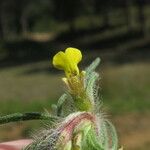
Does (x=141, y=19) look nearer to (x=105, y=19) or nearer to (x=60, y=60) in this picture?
(x=105, y=19)

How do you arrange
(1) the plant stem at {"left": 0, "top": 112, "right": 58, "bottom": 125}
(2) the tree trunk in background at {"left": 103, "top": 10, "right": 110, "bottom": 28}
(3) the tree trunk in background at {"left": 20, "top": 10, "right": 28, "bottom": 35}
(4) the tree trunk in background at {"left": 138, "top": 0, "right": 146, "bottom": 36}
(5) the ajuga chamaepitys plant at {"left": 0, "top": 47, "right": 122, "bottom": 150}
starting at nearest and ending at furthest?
1. (5) the ajuga chamaepitys plant at {"left": 0, "top": 47, "right": 122, "bottom": 150}
2. (1) the plant stem at {"left": 0, "top": 112, "right": 58, "bottom": 125}
3. (4) the tree trunk in background at {"left": 138, "top": 0, "right": 146, "bottom": 36}
4. (2) the tree trunk in background at {"left": 103, "top": 10, "right": 110, "bottom": 28}
5. (3) the tree trunk in background at {"left": 20, "top": 10, "right": 28, "bottom": 35}

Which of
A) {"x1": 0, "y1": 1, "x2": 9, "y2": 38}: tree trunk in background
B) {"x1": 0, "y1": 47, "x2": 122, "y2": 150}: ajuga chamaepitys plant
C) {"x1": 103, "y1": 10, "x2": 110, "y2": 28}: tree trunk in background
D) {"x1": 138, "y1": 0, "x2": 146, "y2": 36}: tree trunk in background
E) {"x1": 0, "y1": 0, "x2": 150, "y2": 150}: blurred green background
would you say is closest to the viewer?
{"x1": 0, "y1": 47, "x2": 122, "y2": 150}: ajuga chamaepitys plant

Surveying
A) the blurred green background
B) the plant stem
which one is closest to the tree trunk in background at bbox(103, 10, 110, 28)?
the blurred green background

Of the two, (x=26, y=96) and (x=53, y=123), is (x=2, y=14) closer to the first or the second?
(x=26, y=96)

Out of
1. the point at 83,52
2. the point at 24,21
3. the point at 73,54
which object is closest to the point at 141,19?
the point at 83,52

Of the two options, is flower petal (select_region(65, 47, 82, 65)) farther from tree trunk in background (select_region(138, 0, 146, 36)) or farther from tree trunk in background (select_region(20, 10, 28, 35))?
tree trunk in background (select_region(20, 10, 28, 35))

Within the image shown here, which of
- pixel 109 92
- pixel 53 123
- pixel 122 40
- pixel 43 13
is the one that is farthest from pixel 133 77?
pixel 43 13
